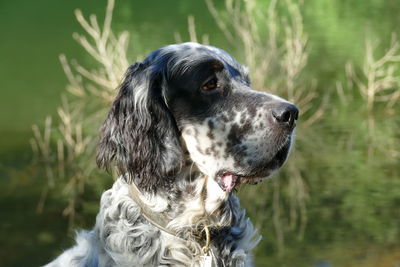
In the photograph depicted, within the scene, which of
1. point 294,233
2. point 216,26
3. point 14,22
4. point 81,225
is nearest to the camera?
point 294,233

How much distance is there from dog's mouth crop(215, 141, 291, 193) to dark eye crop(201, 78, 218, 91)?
0.42 metres

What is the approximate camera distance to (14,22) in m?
22.1

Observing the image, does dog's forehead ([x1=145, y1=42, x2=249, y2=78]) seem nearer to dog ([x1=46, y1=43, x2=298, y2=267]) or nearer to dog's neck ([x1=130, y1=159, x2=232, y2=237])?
dog ([x1=46, y1=43, x2=298, y2=267])

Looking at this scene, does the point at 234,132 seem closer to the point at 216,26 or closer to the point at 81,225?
the point at 81,225

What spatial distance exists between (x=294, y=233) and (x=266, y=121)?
3.66 metres

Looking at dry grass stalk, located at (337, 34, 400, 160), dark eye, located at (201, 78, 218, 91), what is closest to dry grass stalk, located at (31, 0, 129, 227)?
dry grass stalk, located at (337, 34, 400, 160)

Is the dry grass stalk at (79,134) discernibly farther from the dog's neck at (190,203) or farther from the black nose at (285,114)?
the black nose at (285,114)

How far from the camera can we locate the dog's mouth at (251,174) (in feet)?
12.4

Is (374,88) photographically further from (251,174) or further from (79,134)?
(251,174)

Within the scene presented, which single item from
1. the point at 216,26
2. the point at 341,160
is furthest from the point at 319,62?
the point at 341,160

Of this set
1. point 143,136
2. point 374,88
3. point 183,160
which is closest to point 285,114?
point 183,160

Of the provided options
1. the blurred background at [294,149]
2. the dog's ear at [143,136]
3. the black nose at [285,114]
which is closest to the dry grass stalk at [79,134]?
the blurred background at [294,149]

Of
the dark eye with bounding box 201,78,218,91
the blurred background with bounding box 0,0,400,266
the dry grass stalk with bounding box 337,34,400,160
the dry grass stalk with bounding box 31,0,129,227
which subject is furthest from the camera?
the dry grass stalk with bounding box 337,34,400,160

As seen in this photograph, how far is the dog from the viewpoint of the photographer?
3744 millimetres
